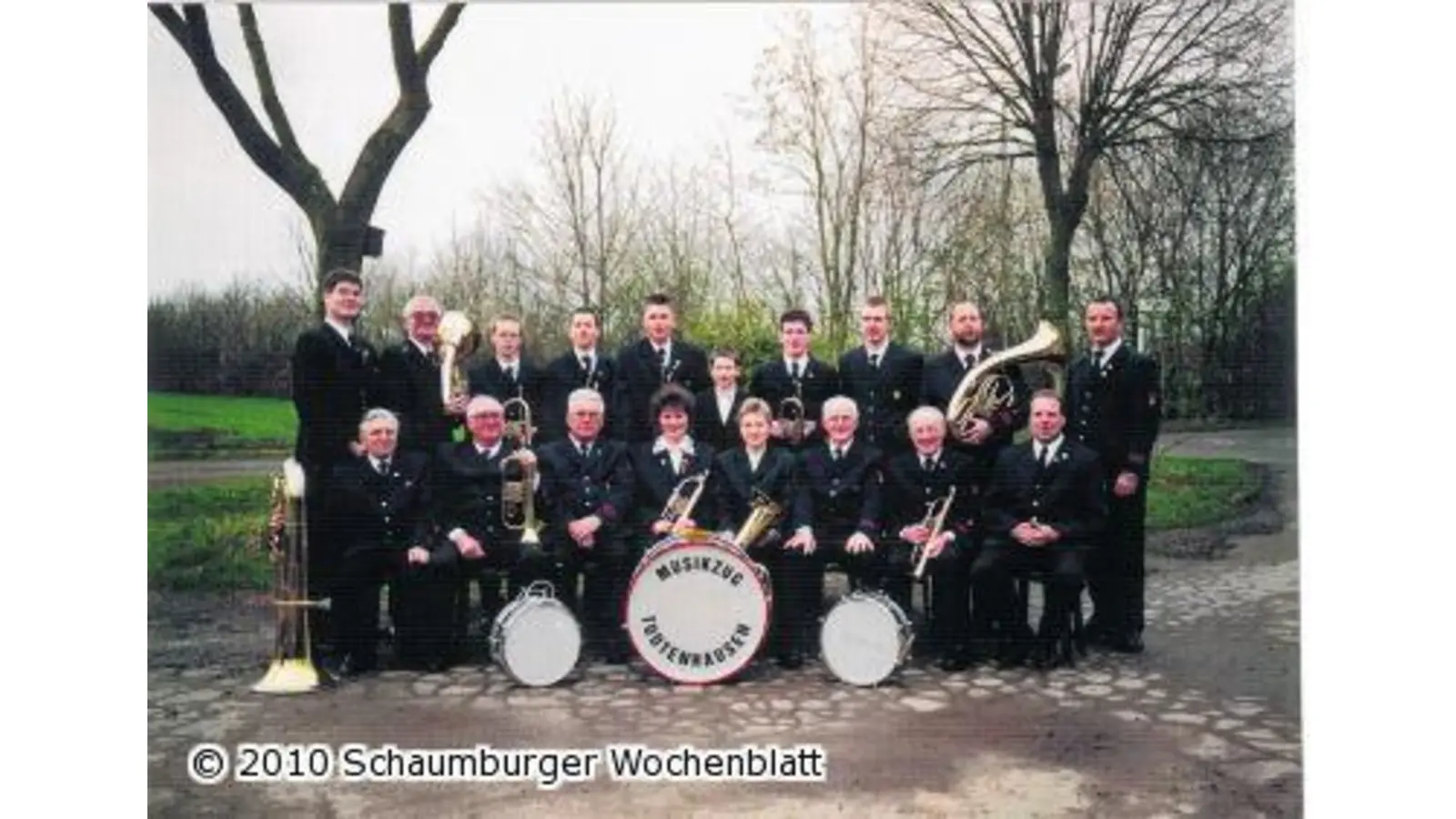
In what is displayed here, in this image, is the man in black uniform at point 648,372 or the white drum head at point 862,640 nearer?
the white drum head at point 862,640

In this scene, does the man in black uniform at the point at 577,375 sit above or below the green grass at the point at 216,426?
above

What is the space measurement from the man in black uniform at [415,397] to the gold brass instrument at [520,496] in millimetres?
261

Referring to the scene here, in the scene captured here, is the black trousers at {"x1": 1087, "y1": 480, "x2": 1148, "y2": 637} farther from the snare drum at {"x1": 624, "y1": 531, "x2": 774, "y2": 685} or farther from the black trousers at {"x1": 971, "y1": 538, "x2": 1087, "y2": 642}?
the snare drum at {"x1": 624, "y1": 531, "x2": 774, "y2": 685}

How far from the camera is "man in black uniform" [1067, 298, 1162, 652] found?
5.06m

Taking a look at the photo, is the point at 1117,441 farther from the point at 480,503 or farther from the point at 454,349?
the point at 454,349

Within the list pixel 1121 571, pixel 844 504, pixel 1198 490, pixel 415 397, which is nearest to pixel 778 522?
pixel 844 504

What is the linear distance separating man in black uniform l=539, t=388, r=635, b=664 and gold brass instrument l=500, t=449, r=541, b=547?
46mm

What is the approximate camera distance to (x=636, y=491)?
507cm

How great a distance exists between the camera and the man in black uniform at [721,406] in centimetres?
509

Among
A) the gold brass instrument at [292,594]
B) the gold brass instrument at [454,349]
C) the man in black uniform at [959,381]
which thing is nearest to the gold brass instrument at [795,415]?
the man in black uniform at [959,381]

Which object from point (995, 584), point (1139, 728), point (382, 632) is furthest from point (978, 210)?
point (382, 632)

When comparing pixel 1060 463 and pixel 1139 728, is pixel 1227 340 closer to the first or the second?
pixel 1060 463

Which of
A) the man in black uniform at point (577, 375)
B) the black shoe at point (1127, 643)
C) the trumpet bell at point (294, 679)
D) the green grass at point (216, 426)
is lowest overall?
the trumpet bell at point (294, 679)

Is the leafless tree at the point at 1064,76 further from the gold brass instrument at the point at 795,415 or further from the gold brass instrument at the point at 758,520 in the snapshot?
the gold brass instrument at the point at 758,520
